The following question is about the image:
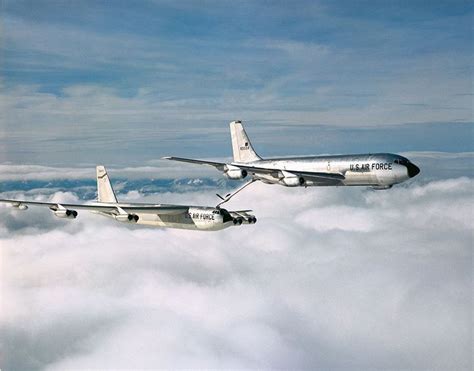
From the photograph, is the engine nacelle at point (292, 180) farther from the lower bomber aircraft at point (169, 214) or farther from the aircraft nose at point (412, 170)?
the aircraft nose at point (412, 170)

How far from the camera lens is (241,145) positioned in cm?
9494

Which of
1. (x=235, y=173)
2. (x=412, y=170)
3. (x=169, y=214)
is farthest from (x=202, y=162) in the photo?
(x=412, y=170)

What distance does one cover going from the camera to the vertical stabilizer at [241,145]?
308 ft

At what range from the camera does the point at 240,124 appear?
→ 95812mm

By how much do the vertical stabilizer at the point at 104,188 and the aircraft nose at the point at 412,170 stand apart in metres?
45.5

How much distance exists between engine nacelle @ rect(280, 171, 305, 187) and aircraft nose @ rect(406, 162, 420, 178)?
531 inches

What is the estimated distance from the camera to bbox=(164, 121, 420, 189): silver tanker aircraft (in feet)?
248

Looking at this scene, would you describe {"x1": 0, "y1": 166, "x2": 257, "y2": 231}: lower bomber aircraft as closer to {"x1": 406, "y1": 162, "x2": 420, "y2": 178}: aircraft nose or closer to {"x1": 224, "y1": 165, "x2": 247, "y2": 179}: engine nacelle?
{"x1": 224, "y1": 165, "x2": 247, "y2": 179}: engine nacelle

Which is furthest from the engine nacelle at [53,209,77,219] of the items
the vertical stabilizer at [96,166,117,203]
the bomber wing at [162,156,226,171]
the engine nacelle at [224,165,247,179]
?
the vertical stabilizer at [96,166,117,203]

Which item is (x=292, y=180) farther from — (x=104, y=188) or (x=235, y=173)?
(x=104, y=188)

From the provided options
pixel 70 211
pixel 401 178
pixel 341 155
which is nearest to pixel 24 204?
pixel 70 211

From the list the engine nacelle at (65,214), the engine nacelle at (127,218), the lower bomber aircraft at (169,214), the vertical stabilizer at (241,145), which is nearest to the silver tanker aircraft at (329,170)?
the vertical stabilizer at (241,145)

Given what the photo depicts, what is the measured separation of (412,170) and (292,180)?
49.1 feet

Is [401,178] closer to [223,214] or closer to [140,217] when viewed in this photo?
[223,214]
